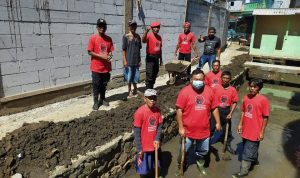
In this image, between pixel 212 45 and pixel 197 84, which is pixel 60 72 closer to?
pixel 197 84

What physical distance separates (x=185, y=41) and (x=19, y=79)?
5271 millimetres

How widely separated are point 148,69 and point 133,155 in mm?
3015

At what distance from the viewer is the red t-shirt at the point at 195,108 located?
4.74m

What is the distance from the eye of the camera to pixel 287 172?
18.8ft

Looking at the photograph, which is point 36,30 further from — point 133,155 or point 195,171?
point 195,171

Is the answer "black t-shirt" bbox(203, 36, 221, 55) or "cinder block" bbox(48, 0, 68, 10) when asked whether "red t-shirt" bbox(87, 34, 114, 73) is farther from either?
"black t-shirt" bbox(203, 36, 221, 55)

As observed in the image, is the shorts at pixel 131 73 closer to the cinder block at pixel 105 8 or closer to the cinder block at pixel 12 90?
the cinder block at pixel 105 8

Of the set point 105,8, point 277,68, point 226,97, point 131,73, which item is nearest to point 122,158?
point 226,97

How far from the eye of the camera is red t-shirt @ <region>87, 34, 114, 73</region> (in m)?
6.40

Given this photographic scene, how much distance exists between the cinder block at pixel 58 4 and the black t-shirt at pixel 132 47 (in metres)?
1.68

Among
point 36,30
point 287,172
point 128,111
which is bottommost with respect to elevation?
point 287,172

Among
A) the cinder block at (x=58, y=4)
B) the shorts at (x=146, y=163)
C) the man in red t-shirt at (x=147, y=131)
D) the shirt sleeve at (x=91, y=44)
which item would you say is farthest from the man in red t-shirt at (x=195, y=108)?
the cinder block at (x=58, y=4)

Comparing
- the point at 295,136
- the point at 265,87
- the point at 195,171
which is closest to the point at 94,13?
the point at 195,171

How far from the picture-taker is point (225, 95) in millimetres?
5914
